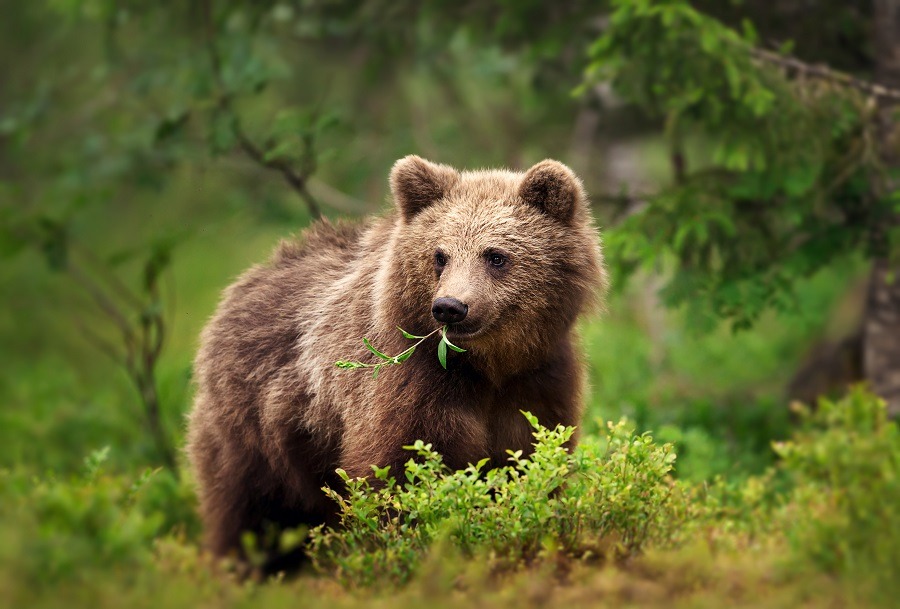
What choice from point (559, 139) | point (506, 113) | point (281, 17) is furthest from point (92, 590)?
point (506, 113)

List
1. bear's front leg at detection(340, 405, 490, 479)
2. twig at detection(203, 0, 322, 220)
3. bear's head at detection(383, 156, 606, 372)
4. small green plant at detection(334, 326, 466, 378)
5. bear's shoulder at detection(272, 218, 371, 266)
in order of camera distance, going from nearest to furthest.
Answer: small green plant at detection(334, 326, 466, 378), bear's front leg at detection(340, 405, 490, 479), bear's head at detection(383, 156, 606, 372), bear's shoulder at detection(272, 218, 371, 266), twig at detection(203, 0, 322, 220)

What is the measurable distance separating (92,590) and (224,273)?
44.4ft

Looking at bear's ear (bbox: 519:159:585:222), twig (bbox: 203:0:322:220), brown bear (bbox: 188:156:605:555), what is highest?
twig (bbox: 203:0:322:220)

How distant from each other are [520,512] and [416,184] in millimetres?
1937

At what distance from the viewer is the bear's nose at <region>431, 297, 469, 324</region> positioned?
480 centimetres

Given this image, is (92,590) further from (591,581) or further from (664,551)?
(664,551)

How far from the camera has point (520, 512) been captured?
14.6ft

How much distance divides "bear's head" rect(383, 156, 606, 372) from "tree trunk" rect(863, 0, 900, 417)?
2.81 metres

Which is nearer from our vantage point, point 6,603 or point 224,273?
point 6,603

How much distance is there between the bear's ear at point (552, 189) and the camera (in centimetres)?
531

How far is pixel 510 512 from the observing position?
15.0 ft

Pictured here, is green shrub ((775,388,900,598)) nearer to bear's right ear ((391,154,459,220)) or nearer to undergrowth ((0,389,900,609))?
undergrowth ((0,389,900,609))

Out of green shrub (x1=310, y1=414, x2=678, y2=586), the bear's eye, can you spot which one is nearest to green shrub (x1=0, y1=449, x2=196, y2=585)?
green shrub (x1=310, y1=414, x2=678, y2=586)

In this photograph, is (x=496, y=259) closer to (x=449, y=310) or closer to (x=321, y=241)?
(x=449, y=310)
